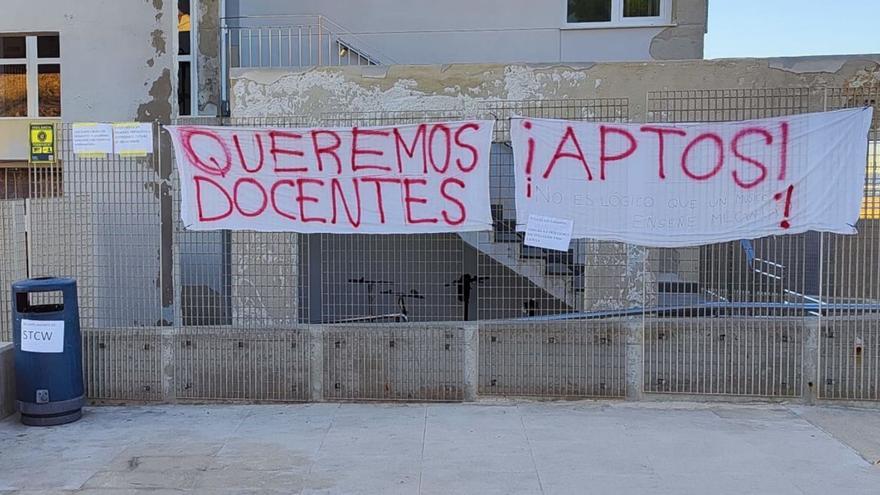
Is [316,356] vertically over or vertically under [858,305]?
under

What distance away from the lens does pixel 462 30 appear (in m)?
11.2

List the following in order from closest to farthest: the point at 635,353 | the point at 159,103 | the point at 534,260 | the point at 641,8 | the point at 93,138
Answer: the point at 635,353
the point at 93,138
the point at 534,260
the point at 159,103
the point at 641,8

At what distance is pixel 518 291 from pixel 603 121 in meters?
Answer: 1.82

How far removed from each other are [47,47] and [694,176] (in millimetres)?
11623

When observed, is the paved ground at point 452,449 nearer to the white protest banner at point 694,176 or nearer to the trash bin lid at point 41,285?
the trash bin lid at point 41,285

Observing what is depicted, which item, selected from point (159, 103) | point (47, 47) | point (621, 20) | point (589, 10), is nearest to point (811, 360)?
point (621, 20)

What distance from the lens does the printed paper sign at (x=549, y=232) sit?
623 centimetres

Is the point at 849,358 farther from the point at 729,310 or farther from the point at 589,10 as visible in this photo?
the point at 589,10

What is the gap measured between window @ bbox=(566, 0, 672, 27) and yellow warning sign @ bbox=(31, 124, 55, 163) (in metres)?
7.80

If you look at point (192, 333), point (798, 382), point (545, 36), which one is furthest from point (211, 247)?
point (545, 36)

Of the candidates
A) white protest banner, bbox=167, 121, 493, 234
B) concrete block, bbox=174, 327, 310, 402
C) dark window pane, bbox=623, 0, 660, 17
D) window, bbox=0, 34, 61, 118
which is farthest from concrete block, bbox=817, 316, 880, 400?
window, bbox=0, 34, 61, 118

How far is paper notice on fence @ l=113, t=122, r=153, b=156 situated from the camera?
21.0 ft

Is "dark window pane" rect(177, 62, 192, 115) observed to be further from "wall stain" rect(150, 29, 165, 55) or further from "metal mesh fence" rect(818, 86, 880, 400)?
"metal mesh fence" rect(818, 86, 880, 400)

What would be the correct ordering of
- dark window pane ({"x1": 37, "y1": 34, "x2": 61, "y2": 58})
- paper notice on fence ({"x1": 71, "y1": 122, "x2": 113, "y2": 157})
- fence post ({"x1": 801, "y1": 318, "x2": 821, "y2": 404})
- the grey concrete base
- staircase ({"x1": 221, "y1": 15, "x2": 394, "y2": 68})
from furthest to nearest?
1. dark window pane ({"x1": 37, "y1": 34, "x2": 61, "y2": 58})
2. staircase ({"x1": 221, "y1": 15, "x2": 394, "y2": 68})
3. paper notice on fence ({"x1": 71, "y1": 122, "x2": 113, "y2": 157})
4. fence post ({"x1": 801, "y1": 318, "x2": 821, "y2": 404})
5. the grey concrete base
